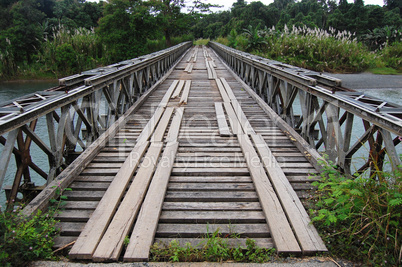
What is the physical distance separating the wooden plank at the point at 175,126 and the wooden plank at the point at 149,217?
834 millimetres

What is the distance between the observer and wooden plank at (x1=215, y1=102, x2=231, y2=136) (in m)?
4.57

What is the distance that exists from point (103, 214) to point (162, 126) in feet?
8.00

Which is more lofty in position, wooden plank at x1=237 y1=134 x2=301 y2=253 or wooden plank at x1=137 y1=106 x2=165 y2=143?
wooden plank at x1=137 y1=106 x2=165 y2=143

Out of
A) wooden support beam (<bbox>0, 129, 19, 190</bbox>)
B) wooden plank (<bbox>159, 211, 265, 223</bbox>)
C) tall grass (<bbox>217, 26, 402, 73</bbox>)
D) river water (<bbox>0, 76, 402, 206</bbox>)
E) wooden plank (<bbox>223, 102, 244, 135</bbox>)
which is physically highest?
tall grass (<bbox>217, 26, 402, 73</bbox>)

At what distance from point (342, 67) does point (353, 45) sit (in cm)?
166

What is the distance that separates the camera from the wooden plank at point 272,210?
2186 mm

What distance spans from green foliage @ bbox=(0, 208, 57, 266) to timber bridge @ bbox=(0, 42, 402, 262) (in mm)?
117

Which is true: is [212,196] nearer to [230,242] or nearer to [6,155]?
[230,242]

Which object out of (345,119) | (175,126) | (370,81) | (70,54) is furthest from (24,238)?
(70,54)

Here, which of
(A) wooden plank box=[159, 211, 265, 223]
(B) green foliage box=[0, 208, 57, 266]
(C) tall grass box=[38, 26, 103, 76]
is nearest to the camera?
(B) green foliage box=[0, 208, 57, 266]

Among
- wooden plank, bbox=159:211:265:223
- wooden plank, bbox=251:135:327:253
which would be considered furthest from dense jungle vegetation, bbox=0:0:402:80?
wooden plank, bbox=159:211:265:223

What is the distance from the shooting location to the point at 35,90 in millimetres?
14055

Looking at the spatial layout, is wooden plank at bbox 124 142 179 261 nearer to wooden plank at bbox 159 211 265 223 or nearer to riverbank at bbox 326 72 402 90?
wooden plank at bbox 159 211 265 223

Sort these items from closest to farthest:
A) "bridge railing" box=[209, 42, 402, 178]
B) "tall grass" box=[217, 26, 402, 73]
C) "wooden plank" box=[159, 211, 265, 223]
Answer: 1. "wooden plank" box=[159, 211, 265, 223]
2. "bridge railing" box=[209, 42, 402, 178]
3. "tall grass" box=[217, 26, 402, 73]
